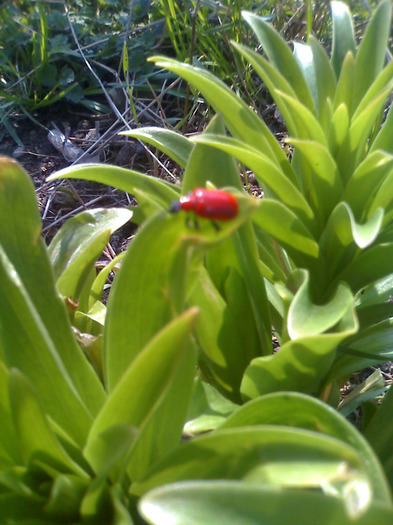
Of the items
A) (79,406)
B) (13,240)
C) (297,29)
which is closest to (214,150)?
(13,240)

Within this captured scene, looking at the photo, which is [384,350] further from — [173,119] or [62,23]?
[62,23]

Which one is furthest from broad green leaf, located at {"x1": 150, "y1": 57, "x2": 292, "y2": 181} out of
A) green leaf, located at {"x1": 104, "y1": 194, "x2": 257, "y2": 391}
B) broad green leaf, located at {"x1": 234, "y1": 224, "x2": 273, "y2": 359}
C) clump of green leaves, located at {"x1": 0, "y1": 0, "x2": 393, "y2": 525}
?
green leaf, located at {"x1": 104, "y1": 194, "x2": 257, "y2": 391}

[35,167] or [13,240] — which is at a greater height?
[13,240]

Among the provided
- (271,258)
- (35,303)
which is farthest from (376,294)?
(35,303)

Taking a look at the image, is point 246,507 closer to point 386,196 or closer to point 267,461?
point 267,461

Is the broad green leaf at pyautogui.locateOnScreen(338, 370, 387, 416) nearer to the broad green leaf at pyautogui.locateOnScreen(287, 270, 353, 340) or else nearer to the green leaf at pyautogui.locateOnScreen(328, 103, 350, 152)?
the broad green leaf at pyautogui.locateOnScreen(287, 270, 353, 340)

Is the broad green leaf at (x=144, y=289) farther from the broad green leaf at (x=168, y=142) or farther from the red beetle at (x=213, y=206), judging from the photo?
the broad green leaf at (x=168, y=142)
